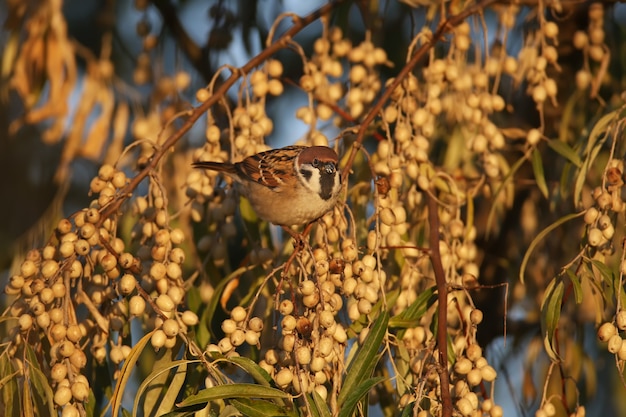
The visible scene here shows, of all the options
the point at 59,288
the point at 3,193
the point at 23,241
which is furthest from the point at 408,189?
the point at 3,193

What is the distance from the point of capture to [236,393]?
2018mm

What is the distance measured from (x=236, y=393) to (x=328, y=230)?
68 cm

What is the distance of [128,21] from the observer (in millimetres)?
4422

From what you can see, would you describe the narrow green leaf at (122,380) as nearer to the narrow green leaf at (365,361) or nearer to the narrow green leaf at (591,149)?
the narrow green leaf at (365,361)

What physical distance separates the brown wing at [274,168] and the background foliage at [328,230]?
75 millimetres

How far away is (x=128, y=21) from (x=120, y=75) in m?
0.27

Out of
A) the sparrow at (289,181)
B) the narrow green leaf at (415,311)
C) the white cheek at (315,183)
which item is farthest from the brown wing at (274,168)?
the narrow green leaf at (415,311)

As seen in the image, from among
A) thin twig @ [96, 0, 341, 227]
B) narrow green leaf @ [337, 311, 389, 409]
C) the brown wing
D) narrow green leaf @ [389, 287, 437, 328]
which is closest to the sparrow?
the brown wing

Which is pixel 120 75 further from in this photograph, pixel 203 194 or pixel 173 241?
pixel 173 241

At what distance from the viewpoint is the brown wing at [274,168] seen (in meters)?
A: 2.85

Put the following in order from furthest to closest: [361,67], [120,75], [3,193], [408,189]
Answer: [3,193]
[120,75]
[361,67]
[408,189]

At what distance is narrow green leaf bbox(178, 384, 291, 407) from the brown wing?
35.9 inches

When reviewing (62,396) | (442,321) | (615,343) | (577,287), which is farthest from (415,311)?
(62,396)

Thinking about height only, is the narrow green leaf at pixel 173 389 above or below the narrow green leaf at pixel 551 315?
above
